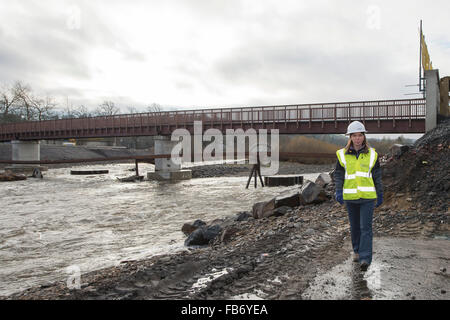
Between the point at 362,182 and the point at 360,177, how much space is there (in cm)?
7

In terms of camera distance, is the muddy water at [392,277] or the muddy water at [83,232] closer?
the muddy water at [392,277]

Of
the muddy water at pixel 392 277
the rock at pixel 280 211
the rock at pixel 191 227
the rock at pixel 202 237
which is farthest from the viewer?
the rock at pixel 191 227

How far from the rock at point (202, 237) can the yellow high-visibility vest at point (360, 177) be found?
4.62 m

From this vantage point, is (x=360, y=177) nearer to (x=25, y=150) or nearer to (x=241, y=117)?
(x=241, y=117)

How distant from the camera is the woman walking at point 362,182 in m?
4.30

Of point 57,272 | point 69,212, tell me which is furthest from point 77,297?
point 69,212

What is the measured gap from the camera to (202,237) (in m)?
8.22

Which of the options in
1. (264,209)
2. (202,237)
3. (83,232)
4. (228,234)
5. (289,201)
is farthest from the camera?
(83,232)

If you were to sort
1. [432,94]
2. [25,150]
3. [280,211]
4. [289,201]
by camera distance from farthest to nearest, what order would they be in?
[25,150]
[432,94]
[289,201]
[280,211]

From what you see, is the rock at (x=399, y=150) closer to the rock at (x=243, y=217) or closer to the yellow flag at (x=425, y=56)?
the rock at (x=243, y=217)

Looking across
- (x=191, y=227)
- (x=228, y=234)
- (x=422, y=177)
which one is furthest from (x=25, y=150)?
(x=422, y=177)

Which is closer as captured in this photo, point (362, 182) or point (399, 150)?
point (362, 182)

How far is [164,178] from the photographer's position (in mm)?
36250

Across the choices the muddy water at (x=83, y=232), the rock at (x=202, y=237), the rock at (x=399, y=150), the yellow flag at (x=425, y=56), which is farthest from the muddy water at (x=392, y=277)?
the yellow flag at (x=425, y=56)
